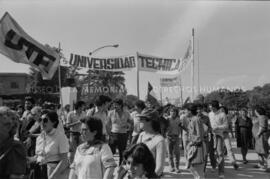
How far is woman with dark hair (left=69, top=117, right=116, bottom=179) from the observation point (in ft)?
10.4

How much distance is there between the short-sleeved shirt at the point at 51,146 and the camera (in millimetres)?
4086

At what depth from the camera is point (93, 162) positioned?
3.17 meters

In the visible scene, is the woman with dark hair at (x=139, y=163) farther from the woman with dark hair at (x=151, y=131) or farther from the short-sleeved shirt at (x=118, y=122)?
the short-sleeved shirt at (x=118, y=122)

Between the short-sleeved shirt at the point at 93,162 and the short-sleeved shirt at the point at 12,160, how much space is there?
620 millimetres

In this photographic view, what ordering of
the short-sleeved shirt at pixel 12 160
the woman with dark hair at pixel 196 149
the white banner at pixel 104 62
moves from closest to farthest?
1. the short-sleeved shirt at pixel 12 160
2. the woman with dark hair at pixel 196 149
3. the white banner at pixel 104 62

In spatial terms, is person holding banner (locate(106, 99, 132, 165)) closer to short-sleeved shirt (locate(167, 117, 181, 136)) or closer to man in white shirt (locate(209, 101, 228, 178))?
short-sleeved shirt (locate(167, 117, 181, 136))

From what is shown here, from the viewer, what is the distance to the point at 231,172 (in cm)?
829

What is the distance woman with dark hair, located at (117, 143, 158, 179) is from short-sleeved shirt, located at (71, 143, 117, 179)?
12.5 inches

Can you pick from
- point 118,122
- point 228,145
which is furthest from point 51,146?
point 228,145

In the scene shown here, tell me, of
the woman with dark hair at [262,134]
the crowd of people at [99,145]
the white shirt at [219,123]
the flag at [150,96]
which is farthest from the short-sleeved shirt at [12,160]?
the flag at [150,96]

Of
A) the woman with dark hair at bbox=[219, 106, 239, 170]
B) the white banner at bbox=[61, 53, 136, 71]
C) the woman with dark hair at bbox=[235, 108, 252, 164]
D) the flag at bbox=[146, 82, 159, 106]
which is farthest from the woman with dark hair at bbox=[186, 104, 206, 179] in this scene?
the flag at bbox=[146, 82, 159, 106]

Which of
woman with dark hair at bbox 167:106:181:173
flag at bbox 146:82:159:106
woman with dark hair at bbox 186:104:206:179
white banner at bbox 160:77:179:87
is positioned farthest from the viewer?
white banner at bbox 160:77:179:87

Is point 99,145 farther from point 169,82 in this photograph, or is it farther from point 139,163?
point 169,82

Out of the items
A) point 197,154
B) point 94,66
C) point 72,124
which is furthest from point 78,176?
point 94,66
